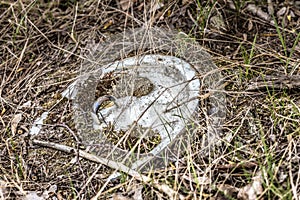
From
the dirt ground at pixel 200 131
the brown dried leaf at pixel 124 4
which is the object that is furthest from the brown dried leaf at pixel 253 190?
the brown dried leaf at pixel 124 4

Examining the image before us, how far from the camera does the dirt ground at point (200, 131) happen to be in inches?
75.8

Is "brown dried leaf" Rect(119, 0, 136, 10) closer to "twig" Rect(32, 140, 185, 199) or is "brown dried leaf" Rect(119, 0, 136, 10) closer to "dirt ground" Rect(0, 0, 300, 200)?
"dirt ground" Rect(0, 0, 300, 200)

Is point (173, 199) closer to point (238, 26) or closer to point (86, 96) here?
point (86, 96)

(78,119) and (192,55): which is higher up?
(192,55)

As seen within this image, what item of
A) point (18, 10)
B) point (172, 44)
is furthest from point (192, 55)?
point (18, 10)

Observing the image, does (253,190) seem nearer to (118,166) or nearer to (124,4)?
(118,166)

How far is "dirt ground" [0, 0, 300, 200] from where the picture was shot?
6.31 ft

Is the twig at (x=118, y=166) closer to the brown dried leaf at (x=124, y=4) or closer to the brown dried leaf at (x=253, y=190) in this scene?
the brown dried leaf at (x=253, y=190)

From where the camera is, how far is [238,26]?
2598 mm

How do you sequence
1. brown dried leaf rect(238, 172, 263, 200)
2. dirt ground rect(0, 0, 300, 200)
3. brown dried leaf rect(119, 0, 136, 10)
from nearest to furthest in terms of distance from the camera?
brown dried leaf rect(238, 172, 263, 200) → dirt ground rect(0, 0, 300, 200) → brown dried leaf rect(119, 0, 136, 10)

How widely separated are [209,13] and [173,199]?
101cm

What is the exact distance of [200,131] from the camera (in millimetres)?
2125

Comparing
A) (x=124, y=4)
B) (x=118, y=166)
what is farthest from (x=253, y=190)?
(x=124, y=4)

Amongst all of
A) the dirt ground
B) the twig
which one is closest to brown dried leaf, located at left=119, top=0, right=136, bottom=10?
the dirt ground
